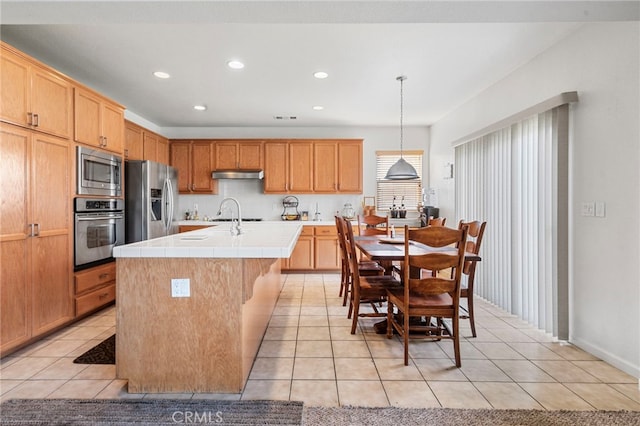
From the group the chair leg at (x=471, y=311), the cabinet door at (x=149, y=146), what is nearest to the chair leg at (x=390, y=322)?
the chair leg at (x=471, y=311)

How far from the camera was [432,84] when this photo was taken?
12.6ft

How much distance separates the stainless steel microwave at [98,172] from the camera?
10.1 ft

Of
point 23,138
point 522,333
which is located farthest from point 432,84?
point 23,138

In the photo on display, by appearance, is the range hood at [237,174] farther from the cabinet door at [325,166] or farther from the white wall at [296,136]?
the cabinet door at [325,166]

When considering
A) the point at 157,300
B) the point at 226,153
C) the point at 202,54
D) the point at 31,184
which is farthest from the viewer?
the point at 226,153

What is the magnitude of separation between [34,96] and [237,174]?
2968mm

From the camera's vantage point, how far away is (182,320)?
6.26ft

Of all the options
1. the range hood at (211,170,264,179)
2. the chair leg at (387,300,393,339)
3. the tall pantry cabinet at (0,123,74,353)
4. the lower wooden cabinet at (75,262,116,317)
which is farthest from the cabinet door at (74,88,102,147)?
the chair leg at (387,300,393,339)

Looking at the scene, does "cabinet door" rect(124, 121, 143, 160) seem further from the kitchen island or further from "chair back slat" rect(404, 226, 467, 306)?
"chair back slat" rect(404, 226, 467, 306)

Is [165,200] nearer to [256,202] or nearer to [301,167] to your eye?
[256,202]

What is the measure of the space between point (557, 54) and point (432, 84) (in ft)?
4.15

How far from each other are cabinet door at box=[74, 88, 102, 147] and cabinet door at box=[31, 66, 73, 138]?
8 cm

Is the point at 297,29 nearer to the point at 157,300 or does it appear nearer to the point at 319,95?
the point at 319,95

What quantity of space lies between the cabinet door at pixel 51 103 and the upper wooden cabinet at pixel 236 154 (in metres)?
2.62
